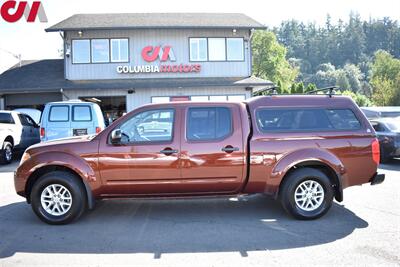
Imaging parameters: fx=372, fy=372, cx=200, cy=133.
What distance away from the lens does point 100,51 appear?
800 inches

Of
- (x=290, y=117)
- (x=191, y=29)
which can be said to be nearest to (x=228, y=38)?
(x=191, y=29)

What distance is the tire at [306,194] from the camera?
18.4 feet

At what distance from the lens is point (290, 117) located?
581cm

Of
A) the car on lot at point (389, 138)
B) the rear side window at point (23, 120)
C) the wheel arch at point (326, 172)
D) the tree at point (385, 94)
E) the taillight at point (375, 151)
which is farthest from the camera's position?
the tree at point (385, 94)

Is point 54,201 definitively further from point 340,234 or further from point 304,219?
point 340,234

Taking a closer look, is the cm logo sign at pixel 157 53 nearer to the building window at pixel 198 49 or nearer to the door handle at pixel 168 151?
the building window at pixel 198 49

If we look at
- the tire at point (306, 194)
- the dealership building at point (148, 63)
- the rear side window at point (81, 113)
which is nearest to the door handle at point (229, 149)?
the tire at point (306, 194)

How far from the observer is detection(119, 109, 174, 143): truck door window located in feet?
18.2

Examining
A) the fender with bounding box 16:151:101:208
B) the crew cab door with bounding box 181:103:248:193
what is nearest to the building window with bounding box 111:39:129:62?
the fender with bounding box 16:151:101:208

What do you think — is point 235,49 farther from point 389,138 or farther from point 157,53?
point 389,138

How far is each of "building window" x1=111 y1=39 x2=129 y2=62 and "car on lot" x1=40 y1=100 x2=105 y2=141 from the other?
9.60 metres

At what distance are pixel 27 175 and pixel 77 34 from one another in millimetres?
16402

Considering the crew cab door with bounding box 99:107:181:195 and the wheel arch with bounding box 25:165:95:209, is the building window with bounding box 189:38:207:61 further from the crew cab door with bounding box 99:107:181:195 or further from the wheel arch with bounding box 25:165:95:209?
the wheel arch with bounding box 25:165:95:209

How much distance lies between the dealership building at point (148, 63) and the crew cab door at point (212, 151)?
45.3 feet
